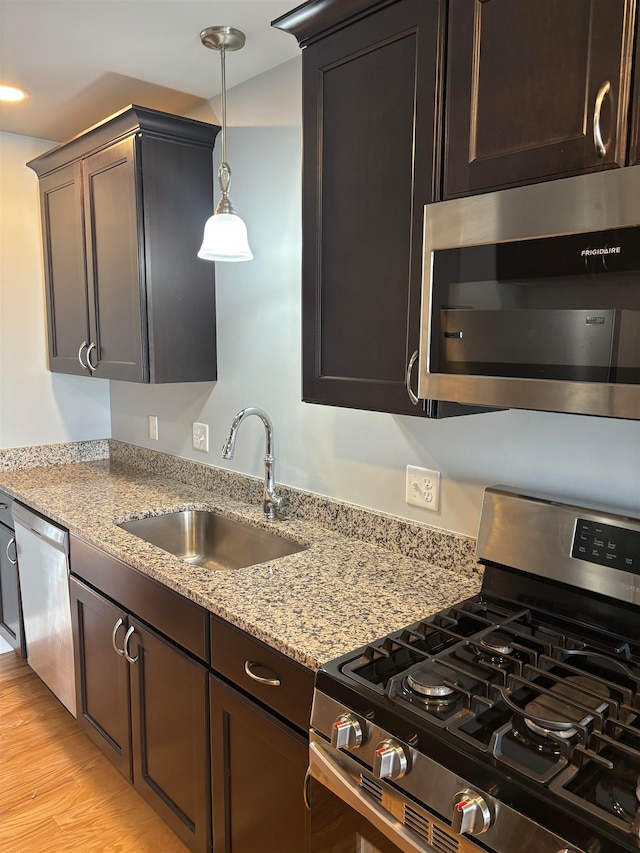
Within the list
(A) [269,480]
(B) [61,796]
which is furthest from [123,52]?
(B) [61,796]

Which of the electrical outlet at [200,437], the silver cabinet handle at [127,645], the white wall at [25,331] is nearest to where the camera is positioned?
the silver cabinet handle at [127,645]

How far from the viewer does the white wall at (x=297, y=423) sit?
1450mm

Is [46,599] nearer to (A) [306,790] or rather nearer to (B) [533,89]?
(A) [306,790]

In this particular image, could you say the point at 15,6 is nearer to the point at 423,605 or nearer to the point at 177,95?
the point at 177,95

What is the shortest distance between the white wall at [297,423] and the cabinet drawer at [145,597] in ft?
2.11

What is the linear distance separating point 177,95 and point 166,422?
1360 mm

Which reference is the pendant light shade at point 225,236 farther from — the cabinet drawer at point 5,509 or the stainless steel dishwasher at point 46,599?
the cabinet drawer at point 5,509

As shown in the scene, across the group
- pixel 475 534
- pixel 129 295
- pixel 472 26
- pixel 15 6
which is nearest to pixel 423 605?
pixel 475 534

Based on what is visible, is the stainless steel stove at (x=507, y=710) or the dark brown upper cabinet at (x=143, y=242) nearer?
the stainless steel stove at (x=507, y=710)

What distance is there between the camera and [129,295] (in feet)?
7.97

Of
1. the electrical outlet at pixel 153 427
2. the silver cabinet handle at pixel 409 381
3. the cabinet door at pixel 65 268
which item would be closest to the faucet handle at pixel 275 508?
the silver cabinet handle at pixel 409 381

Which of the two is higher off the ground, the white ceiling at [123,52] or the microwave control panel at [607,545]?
the white ceiling at [123,52]

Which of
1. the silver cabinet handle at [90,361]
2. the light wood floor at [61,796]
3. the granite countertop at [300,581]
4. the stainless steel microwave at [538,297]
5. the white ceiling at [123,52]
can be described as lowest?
the light wood floor at [61,796]

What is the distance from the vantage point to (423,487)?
5.82ft
